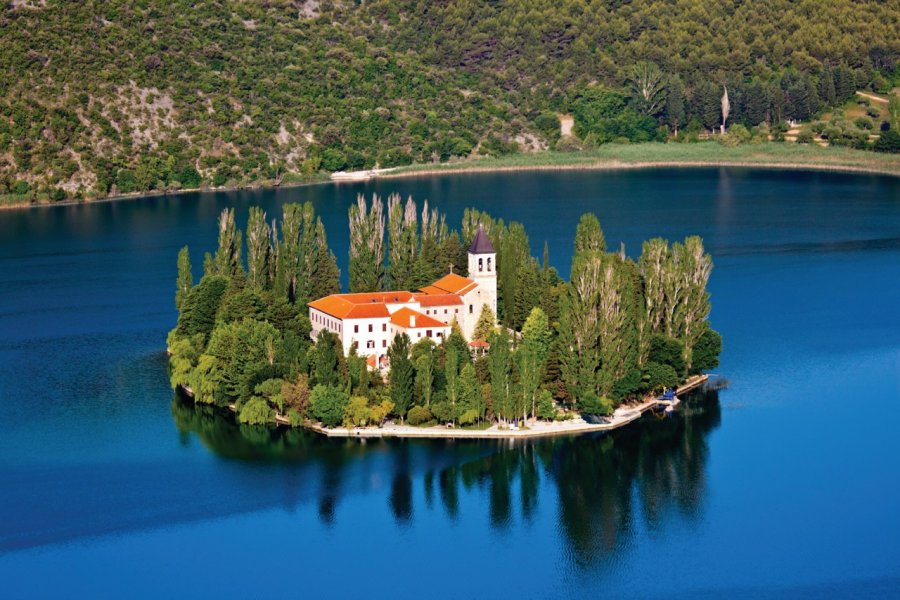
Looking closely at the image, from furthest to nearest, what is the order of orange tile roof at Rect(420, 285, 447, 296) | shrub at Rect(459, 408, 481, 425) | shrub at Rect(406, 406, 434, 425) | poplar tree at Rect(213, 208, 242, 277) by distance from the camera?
poplar tree at Rect(213, 208, 242, 277), orange tile roof at Rect(420, 285, 447, 296), shrub at Rect(406, 406, 434, 425), shrub at Rect(459, 408, 481, 425)

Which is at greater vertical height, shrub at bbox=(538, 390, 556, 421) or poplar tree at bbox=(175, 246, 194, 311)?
poplar tree at bbox=(175, 246, 194, 311)

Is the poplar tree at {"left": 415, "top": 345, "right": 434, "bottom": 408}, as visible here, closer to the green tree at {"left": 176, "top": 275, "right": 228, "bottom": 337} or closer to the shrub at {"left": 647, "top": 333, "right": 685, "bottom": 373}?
the shrub at {"left": 647, "top": 333, "right": 685, "bottom": 373}

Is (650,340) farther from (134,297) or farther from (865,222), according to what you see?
(865,222)

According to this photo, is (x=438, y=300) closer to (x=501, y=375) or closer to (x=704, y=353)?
(x=501, y=375)

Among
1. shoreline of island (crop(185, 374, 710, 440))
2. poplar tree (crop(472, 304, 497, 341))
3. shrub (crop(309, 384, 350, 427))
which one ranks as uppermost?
poplar tree (crop(472, 304, 497, 341))

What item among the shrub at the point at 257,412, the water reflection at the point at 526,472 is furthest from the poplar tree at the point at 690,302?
the shrub at the point at 257,412

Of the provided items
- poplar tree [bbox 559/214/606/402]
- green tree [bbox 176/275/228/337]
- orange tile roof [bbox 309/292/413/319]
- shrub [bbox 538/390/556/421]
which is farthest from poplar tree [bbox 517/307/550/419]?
green tree [bbox 176/275/228/337]

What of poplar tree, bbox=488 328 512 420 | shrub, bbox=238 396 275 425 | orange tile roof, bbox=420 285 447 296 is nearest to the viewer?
poplar tree, bbox=488 328 512 420
